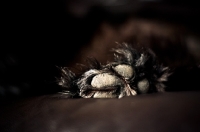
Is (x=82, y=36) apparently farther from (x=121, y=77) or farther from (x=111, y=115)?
(x=111, y=115)

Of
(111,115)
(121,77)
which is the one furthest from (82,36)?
(111,115)

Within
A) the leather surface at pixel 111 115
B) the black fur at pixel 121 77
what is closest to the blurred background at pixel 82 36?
the black fur at pixel 121 77

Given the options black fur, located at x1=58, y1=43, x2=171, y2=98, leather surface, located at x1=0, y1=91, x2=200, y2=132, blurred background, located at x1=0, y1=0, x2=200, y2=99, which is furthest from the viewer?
blurred background, located at x1=0, y1=0, x2=200, y2=99

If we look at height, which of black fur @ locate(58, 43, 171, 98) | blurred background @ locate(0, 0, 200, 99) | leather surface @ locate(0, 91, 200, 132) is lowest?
leather surface @ locate(0, 91, 200, 132)

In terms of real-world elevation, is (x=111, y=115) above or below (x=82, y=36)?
below

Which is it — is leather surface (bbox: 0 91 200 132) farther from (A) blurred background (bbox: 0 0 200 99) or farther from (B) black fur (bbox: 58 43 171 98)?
(A) blurred background (bbox: 0 0 200 99)

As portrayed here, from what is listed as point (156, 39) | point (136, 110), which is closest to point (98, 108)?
point (136, 110)

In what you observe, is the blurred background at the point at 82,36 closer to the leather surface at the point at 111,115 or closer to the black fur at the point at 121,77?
the black fur at the point at 121,77

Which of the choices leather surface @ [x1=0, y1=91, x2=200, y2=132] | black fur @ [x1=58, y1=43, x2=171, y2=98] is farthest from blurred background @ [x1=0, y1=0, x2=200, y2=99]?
leather surface @ [x1=0, y1=91, x2=200, y2=132]
